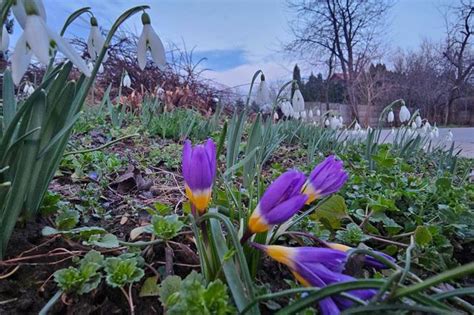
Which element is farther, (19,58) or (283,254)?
(19,58)

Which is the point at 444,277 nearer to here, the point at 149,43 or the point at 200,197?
the point at 200,197

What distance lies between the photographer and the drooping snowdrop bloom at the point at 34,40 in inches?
21.7

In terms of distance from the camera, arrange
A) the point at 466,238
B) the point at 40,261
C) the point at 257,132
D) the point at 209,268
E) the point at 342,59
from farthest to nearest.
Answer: the point at 342,59 < the point at 257,132 < the point at 466,238 < the point at 40,261 < the point at 209,268

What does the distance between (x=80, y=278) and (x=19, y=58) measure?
40cm

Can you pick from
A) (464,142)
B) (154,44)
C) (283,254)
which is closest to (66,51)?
(154,44)

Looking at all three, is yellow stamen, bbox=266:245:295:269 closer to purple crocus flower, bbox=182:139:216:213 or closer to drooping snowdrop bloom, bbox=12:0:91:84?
purple crocus flower, bbox=182:139:216:213

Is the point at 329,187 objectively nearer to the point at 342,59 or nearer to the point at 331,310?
the point at 331,310

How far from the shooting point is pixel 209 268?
554mm

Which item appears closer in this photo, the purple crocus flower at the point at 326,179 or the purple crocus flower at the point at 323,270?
the purple crocus flower at the point at 323,270

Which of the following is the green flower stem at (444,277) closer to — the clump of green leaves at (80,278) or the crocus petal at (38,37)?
the clump of green leaves at (80,278)

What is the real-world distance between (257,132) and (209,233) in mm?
781

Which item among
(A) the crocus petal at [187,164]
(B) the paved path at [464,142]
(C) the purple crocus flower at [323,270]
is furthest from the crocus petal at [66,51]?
(B) the paved path at [464,142]

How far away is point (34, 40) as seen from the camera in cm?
55

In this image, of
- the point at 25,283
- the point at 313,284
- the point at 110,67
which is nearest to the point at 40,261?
the point at 25,283
